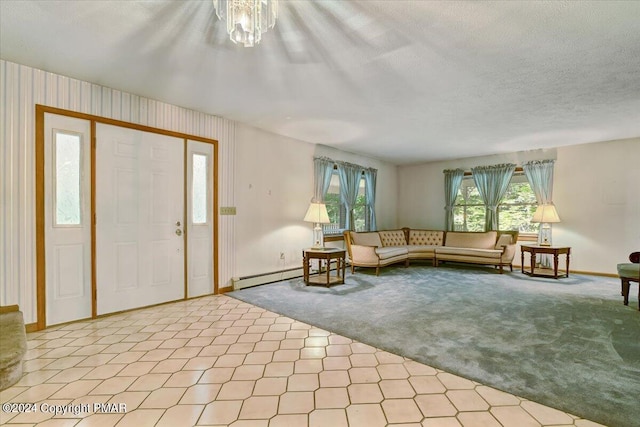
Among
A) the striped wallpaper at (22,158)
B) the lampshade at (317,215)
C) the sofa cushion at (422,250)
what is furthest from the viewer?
the sofa cushion at (422,250)

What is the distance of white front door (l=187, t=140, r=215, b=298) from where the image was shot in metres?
4.01

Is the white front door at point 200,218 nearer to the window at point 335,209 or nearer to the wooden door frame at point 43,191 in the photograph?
the wooden door frame at point 43,191

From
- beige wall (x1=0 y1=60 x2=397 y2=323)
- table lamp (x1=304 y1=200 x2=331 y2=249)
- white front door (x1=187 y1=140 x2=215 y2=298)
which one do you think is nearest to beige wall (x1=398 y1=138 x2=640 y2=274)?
beige wall (x1=0 y1=60 x2=397 y2=323)

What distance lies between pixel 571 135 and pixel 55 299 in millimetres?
7582

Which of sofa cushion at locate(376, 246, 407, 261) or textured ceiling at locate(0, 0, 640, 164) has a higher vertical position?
textured ceiling at locate(0, 0, 640, 164)

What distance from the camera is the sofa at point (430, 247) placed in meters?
5.73

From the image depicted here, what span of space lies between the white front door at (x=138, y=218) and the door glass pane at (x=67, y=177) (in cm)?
17

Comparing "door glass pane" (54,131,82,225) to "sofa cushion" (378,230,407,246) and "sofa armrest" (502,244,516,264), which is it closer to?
"sofa cushion" (378,230,407,246)

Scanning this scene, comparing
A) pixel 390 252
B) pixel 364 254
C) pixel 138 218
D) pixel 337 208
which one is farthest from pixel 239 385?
pixel 337 208

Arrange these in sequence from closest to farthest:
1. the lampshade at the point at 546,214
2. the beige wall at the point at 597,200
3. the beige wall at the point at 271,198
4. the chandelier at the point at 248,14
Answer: the chandelier at the point at 248,14 → the beige wall at the point at 271,198 → the beige wall at the point at 597,200 → the lampshade at the point at 546,214

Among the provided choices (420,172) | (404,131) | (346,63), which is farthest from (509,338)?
→ (420,172)

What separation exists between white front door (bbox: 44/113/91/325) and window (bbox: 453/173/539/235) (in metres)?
7.09

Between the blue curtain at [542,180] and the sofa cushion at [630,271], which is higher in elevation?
the blue curtain at [542,180]

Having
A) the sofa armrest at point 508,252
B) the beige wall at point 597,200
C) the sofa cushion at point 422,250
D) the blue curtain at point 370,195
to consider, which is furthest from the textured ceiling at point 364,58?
the sofa cushion at point 422,250
